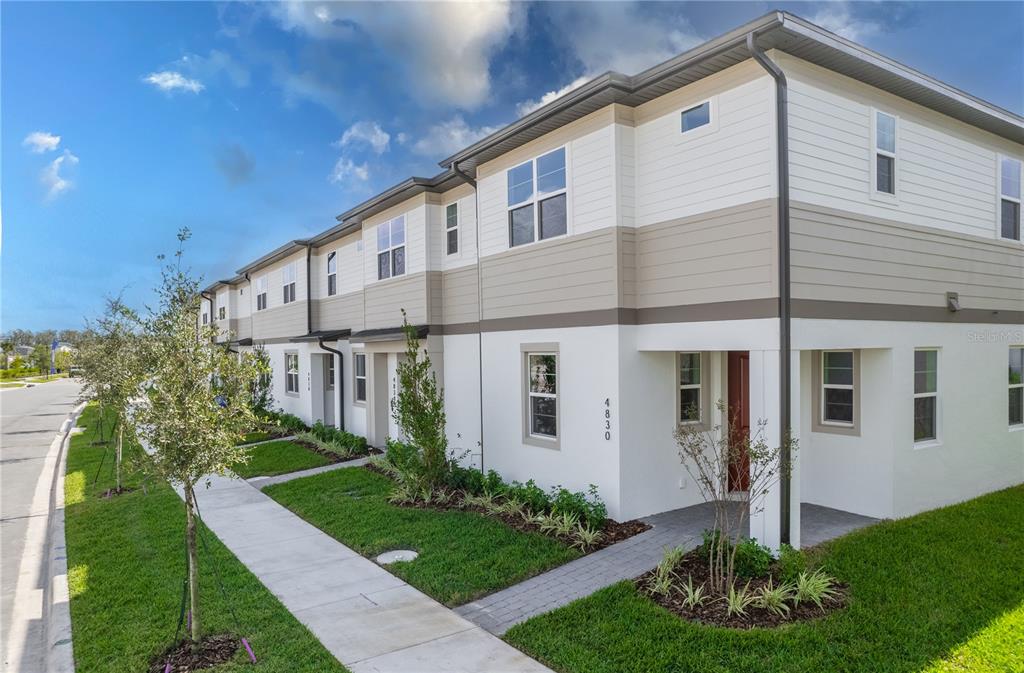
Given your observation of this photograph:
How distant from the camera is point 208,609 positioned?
680cm

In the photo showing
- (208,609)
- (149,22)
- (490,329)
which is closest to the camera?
(208,609)

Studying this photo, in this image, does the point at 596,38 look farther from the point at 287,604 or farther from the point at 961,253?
the point at 287,604

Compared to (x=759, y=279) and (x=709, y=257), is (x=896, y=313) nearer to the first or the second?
(x=759, y=279)

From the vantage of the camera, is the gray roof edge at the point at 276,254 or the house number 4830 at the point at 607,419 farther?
the gray roof edge at the point at 276,254

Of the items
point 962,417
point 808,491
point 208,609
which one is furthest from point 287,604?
point 962,417

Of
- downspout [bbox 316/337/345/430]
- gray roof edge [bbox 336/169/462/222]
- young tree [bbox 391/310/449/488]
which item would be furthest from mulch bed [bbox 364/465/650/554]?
downspout [bbox 316/337/345/430]

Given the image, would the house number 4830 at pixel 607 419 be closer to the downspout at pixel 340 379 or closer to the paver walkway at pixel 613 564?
the paver walkway at pixel 613 564

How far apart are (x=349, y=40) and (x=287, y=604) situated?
1880 centimetres

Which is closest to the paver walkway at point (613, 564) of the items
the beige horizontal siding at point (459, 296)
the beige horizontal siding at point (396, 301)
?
the beige horizontal siding at point (459, 296)

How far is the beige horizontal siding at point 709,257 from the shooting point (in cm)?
759

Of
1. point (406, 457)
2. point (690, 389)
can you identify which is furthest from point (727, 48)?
point (406, 457)

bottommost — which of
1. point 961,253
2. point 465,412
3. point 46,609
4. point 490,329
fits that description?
point 46,609

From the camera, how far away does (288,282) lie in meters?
22.6

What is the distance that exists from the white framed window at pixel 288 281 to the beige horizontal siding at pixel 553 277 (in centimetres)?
1268
